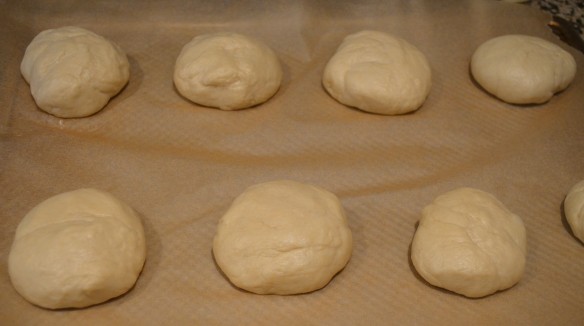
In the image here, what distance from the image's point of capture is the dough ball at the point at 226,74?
2848mm

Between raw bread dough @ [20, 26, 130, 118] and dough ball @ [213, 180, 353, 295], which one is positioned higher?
raw bread dough @ [20, 26, 130, 118]

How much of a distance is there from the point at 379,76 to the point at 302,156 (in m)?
0.57

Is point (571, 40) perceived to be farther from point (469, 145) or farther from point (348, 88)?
point (348, 88)

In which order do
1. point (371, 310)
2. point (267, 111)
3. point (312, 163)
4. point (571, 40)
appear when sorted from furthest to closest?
1. point (571, 40)
2. point (267, 111)
3. point (312, 163)
4. point (371, 310)

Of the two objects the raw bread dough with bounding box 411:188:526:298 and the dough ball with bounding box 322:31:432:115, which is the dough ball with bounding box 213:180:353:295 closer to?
the raw bread dough with bounding box 411:188:526:298

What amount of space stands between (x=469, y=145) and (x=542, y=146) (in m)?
0.36

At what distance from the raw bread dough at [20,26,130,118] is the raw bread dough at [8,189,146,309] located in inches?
24.1

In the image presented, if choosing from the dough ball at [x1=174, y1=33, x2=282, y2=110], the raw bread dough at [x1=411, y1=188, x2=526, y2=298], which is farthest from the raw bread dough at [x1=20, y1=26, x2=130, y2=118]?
the raw bread dough at [x1=411, y1=188, x2=526, y2=298]

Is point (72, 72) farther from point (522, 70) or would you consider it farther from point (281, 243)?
point (522, 70)

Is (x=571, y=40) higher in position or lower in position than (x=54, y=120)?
higher

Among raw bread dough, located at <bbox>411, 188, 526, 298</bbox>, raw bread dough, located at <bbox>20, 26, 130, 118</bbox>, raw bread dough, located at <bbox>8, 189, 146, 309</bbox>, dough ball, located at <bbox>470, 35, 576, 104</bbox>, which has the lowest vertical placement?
raw bread dough, located at <bbox>8, 189, 146, 309</bbox>

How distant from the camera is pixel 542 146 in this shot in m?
2.87

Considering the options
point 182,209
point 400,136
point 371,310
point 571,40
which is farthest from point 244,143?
point 571,40

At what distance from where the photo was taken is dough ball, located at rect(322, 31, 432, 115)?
9.42 ft
